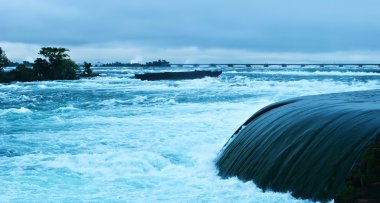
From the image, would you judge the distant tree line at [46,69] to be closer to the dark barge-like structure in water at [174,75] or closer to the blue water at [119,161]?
the dark barge-like structure in water at [174,75]

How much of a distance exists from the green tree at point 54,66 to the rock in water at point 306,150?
7566 centimetres

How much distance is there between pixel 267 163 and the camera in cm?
961

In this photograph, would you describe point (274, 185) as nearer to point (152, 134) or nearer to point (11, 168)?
point (11, 168)

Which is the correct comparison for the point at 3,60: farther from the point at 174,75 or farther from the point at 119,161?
the point at 119,161

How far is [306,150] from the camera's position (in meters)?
9.06

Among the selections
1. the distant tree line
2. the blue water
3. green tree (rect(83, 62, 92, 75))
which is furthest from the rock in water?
green tree (rect(83, 62, 92, 75))

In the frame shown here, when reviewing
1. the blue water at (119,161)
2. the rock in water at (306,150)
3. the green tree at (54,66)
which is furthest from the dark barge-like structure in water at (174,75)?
the rock in water at (306,150)

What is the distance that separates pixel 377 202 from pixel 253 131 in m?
6.40

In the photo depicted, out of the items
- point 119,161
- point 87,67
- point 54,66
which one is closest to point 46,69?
point 54,66

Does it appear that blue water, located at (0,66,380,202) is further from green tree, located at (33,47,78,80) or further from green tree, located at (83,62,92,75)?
green tree, located at (83,62,92,75)

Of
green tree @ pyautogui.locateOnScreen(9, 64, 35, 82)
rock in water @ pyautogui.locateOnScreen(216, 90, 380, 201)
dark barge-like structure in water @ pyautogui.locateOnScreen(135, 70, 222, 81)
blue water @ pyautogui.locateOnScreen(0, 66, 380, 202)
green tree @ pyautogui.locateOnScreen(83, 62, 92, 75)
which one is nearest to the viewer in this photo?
rock in water @ pyautogui.locateOnScreen(216, 90, 380, 201)

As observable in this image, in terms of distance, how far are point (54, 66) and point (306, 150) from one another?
82272 millimetres

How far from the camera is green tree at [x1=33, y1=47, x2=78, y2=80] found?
8319cm

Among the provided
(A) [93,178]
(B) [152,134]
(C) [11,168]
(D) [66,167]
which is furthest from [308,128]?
(B) [152,134]
